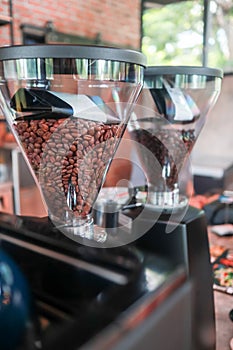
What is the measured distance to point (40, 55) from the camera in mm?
463

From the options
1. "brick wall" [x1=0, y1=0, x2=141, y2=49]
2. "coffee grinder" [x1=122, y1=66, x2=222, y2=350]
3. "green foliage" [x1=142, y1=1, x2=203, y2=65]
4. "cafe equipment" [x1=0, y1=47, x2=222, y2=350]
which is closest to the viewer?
A: "cafe equipment" [x1=0, y1=47, x2=222, y2=350]

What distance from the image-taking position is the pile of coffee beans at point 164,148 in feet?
2.64

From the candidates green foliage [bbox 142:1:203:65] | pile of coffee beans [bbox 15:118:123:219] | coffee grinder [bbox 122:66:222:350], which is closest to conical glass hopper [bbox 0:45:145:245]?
pile of coffee beans [bbox 15:118:123:219]

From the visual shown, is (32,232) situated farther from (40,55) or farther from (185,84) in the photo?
(185,84)

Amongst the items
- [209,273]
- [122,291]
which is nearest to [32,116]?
[122,291]

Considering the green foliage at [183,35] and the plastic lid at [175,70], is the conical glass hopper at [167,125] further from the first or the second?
the green foliage at [183,35]

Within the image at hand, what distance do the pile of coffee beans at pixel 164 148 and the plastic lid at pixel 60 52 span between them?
0.34m

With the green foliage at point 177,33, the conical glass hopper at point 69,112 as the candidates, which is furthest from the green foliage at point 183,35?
the conical glass hopper at point 69,112

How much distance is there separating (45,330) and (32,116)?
34 centimetres

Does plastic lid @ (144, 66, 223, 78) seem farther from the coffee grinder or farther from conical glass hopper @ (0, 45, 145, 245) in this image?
conical glass hopper @ (0, 45, 145, 245)

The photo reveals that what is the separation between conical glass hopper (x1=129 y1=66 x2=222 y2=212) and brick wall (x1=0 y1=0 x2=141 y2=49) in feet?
0.96

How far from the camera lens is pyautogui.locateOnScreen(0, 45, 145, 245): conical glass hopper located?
483mm

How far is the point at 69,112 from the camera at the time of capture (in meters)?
0.54

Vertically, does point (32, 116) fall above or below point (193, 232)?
above
